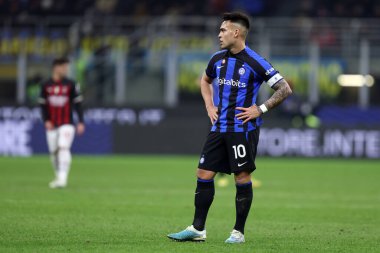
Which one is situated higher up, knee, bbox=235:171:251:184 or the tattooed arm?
the tattooed arm

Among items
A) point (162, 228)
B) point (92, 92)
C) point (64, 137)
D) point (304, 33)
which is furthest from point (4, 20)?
point (162, 228)

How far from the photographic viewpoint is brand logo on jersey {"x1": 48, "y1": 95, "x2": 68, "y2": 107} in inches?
650

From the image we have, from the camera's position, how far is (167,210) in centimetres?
1267

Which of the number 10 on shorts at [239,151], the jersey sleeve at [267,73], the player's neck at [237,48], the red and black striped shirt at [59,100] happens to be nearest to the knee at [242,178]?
the number 10 on shorts at [239,151]

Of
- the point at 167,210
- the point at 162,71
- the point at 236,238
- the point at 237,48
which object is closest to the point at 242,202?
the point at 236,238

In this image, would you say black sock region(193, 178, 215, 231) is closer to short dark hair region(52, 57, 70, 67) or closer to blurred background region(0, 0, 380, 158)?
short dark hair region(52, 57, 70, 67)

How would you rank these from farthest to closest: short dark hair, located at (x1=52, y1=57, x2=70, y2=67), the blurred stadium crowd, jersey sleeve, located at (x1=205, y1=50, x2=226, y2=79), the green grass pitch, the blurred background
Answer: the blurred stadium crowd < the blurred background < short dark hair, located at (x1=52, y1=57, x2=70, y2=67) < jersey sleeve, located at (x1=205, y1=50, x2=226, y2=79) < the green grass pitch

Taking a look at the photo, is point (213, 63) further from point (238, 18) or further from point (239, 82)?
point (238, 18)

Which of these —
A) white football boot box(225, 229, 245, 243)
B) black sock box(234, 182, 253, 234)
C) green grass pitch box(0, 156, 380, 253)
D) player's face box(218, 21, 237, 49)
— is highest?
player's face box(218, 21, 237, 49)

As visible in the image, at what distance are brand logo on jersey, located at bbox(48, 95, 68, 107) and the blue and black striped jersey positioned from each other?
7696 mm

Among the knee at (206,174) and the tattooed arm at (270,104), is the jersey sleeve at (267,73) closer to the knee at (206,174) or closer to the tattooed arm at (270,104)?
the tattooed arm at (270,104)

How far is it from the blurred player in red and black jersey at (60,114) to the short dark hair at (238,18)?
760 cm

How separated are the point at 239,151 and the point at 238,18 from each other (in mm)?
1311

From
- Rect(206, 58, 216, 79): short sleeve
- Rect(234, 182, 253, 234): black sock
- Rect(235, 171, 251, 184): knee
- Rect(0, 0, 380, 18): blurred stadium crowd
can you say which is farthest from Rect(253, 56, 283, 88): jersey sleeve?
Rect(0, 0, 380, 18): blurred stadium crowd
